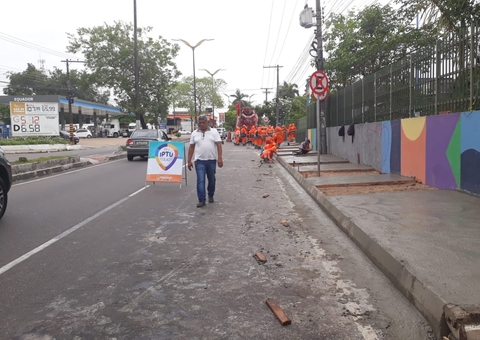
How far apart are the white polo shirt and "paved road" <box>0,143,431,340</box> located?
3.53 feet

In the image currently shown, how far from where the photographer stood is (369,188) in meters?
10.6

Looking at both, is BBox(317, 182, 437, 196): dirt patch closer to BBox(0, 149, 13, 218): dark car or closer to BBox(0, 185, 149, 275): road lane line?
BBox(0, 185, 149, 275): road lane line

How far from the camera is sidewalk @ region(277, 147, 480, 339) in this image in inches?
153

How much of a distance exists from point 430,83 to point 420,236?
18.2 feet

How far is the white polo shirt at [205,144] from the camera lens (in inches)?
354

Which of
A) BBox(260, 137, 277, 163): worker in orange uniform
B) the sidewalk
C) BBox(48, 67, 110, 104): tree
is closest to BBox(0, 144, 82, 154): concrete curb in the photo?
BBox(260, 137, 277, 163): worker in orange uniform

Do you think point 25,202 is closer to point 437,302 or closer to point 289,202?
point 289,202

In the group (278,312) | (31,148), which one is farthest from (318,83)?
(31,148)

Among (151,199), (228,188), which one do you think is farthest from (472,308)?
(228,188)

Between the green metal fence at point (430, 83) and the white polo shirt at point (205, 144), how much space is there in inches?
193

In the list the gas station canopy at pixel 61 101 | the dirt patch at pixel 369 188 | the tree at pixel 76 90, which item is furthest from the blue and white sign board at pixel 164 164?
the tree at pixel 76 90

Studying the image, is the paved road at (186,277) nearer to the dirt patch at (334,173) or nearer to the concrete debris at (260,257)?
the concrete debris at (260,257)

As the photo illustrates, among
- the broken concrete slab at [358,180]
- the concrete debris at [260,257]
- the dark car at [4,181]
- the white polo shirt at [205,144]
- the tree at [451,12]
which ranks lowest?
the concrete debris at [260,257]

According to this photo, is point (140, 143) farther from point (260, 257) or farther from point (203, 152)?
point (260, 257)
